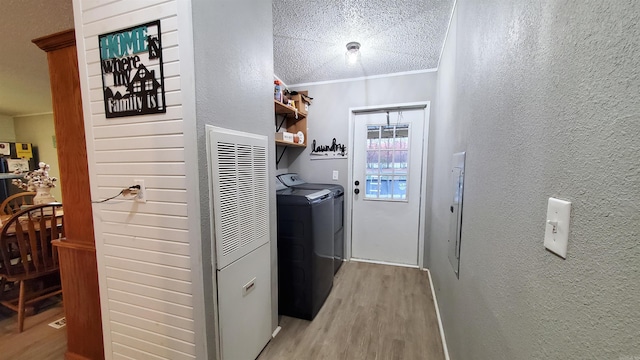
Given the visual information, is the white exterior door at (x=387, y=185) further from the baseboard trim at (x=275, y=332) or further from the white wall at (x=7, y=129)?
the white wall at (x=7, y=129)

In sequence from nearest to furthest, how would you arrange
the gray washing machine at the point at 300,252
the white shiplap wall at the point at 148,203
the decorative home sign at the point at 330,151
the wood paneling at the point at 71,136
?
the white shiplap wall at the point at 148,203
the wood paneling at the point at 71,136
the gray washing machine at the point at 300,252
the decorative home sign at the point at 330,151

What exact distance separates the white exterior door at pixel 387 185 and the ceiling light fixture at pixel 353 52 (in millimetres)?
752

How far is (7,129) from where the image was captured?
15.3 feet

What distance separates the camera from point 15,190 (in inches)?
174

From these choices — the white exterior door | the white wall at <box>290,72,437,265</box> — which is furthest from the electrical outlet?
the white exterior door

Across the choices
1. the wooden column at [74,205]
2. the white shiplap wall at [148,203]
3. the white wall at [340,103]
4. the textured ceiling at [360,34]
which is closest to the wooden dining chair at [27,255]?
the wooden column at [74,205]

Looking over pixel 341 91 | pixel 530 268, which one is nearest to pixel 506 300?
pixel 530 268

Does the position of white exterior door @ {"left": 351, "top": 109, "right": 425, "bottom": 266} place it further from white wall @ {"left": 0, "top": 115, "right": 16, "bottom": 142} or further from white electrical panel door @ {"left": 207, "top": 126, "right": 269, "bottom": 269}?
white wall @ {"left": 0, "top": 115, "right": 16, "bottom": 142}

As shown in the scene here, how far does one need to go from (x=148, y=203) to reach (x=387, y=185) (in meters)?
2.47

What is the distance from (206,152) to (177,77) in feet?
1.14

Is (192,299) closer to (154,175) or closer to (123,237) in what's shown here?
(123,237)

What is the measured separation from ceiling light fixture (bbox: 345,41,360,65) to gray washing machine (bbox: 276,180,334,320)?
1.40m

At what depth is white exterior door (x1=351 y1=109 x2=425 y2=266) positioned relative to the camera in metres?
2.79

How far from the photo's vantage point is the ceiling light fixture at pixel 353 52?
6.83 feet
